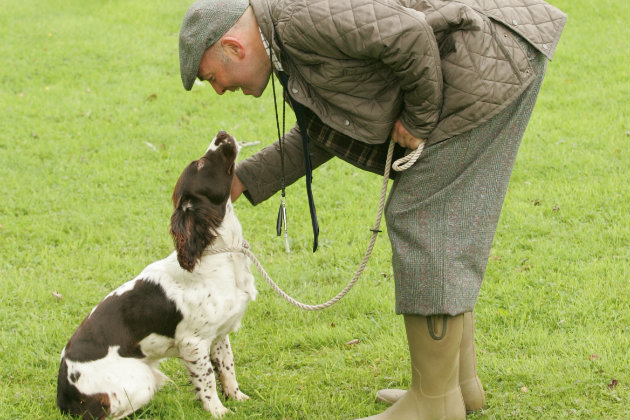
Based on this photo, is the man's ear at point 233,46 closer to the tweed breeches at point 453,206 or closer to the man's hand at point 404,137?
the man's hand at point 404,137

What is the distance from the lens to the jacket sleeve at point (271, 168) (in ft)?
12.7

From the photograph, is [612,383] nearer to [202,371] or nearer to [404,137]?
[404,137]

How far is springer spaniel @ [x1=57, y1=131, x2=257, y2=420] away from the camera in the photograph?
3777 millimetres

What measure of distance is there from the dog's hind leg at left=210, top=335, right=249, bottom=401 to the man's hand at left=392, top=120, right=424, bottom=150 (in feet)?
5.18

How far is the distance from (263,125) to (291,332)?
4.35m

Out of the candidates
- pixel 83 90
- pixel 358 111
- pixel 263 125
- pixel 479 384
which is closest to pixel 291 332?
pixel 479 384

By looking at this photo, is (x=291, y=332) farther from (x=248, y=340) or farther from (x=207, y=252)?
(x=207, y=252)

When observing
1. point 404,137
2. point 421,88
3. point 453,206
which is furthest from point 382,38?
point 453,206

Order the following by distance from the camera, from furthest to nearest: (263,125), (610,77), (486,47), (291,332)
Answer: (610,77) < (263,125) < (291,332) < (486,47)

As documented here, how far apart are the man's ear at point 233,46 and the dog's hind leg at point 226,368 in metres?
1.62

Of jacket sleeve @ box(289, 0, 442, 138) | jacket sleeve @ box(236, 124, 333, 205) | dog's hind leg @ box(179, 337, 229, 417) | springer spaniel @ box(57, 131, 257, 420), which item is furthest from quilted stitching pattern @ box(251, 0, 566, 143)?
dog's hind leg @ box(179, 337, 229, 417)

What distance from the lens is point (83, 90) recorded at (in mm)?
9844

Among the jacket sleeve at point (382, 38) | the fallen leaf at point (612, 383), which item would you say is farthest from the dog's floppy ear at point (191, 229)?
the fallen leaf at point (612, 383)

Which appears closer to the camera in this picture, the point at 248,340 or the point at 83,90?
the point at 248,340
